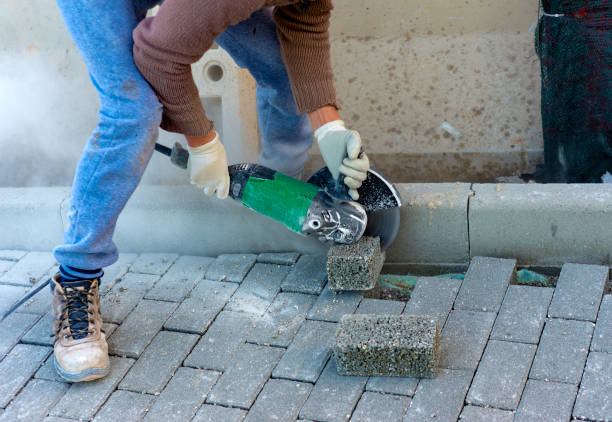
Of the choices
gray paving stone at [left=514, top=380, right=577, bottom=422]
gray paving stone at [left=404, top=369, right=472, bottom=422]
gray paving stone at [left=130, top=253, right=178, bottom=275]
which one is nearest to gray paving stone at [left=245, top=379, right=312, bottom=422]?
gray paving stone at [left=404, top=369, right=472, bottom=422]

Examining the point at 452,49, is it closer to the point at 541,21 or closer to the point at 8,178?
the point at 541,21

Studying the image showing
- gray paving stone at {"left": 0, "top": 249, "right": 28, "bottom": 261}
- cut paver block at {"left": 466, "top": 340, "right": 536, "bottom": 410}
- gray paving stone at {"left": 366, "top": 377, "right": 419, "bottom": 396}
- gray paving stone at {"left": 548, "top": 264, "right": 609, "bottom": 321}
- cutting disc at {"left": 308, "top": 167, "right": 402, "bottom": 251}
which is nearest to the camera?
cut paver block at {"left": 466, "top": 340, "right": 536, "bottom": 410}

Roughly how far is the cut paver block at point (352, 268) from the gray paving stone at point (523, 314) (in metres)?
0.53

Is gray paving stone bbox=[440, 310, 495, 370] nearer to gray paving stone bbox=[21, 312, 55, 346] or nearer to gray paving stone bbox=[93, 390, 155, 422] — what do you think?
gray paving stone bbox=[93, 390, 155, 422]

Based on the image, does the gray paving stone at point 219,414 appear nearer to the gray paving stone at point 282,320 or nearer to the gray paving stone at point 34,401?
the gray paving stone at point 282,320

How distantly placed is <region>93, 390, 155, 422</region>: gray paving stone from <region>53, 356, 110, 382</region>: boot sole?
0.10 meters

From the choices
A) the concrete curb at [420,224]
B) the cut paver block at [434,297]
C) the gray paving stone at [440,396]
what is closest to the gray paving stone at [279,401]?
the gray paving stone at [440,396]

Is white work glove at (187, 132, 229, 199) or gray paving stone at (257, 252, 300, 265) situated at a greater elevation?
white work glove at (187, 132, 229, 199)

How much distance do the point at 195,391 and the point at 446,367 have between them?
2.88ft

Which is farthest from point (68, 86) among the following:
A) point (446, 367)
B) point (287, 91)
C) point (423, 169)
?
point (446, 367)

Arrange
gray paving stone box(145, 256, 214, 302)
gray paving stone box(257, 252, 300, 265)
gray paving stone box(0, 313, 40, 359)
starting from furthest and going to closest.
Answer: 1. gray paving stone box(257, 252, 300, 265)
2. gray paving stone box(145, 256, 214, 302)
3. gray paving stone box(0, 313, 40, 359)

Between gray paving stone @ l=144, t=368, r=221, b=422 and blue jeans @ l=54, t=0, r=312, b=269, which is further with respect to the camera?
blue jeans @ l=54, t=0, r=312, b=269

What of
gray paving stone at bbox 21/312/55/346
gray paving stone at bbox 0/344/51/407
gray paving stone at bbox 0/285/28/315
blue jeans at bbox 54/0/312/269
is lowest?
gray paving stone at bbox 0/285/28/315

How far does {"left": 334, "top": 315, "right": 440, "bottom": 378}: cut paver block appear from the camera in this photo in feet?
8.16
